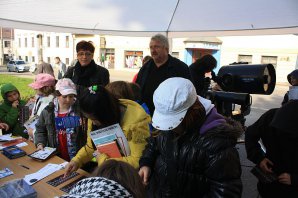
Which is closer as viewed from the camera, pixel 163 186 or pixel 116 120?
pixel 163 186

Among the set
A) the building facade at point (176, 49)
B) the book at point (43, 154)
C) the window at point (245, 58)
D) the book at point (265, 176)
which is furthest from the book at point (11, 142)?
the window at point (245, 58)

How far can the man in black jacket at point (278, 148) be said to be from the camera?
156 centimetres

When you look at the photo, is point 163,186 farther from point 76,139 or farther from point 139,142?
point 76,139

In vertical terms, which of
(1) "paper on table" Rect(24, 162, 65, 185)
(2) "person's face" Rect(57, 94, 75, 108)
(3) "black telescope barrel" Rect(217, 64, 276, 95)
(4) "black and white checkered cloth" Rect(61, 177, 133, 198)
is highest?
(3) "black telescope barrel" Rect(217, 64, 276, 95)

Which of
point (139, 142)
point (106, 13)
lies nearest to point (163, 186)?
point (139, 142)

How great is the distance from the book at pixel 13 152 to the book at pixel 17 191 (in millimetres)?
696

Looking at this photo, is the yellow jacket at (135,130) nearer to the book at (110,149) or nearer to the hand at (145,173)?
the book at (110,149)

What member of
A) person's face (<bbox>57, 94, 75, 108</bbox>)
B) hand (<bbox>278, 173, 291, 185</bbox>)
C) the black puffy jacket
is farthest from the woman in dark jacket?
person's face (<bbox>57, 94, 75, 108</bbox>)

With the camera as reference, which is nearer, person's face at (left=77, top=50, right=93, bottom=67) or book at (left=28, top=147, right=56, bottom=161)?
book at (left=28, top=147, right=56, bottom=161)

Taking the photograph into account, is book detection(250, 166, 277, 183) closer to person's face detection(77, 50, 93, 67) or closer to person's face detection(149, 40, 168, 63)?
person's face detection(149, 40, 168, 63)

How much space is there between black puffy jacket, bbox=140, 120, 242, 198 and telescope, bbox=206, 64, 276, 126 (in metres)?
1.39

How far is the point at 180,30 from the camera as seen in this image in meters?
4.35

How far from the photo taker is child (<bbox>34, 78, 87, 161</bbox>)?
2170 millimetres

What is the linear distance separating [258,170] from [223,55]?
760 inches
